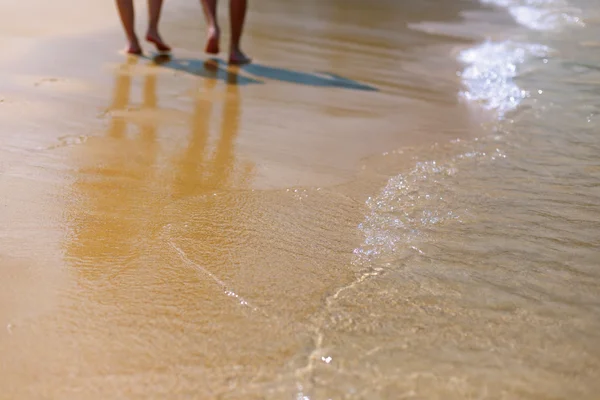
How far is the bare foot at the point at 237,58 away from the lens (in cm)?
466

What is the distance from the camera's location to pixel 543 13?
26.5 feet

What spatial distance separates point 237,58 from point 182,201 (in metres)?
2.36

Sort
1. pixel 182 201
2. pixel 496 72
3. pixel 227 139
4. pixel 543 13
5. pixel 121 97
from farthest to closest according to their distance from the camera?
pixel 543 13
pixel 496 72
pixel 121 97
pixel 227 139
pixel 182 201

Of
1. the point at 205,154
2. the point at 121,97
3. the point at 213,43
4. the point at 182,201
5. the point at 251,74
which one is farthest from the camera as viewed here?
the point at 213,43

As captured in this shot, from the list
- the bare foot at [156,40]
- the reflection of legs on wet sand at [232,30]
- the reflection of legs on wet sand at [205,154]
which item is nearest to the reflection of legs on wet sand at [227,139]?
the reflection of legs on wet sand at [205,154]

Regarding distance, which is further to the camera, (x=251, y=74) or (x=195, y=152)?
(x=251, y=74)

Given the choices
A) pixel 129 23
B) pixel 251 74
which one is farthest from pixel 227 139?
pixel 129 23

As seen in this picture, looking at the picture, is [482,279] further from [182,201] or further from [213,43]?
[213,43]

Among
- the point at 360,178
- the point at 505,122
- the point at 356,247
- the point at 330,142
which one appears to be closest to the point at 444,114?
the point at 505,122

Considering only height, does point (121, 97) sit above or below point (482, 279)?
above

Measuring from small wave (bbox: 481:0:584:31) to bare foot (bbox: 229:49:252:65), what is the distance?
11.7 feet

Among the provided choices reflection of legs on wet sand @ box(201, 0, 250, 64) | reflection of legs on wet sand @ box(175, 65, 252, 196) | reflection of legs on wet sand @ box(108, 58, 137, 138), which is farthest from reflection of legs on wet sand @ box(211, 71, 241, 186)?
reflection of legs on wet sand @ box(201, 0, 250, 64)

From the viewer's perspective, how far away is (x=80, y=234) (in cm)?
220

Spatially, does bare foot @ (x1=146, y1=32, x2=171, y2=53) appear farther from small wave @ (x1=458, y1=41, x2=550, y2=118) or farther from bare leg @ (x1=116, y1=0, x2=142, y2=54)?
small wave @ (x1=458, y1=41, x2=550, y2=118)
